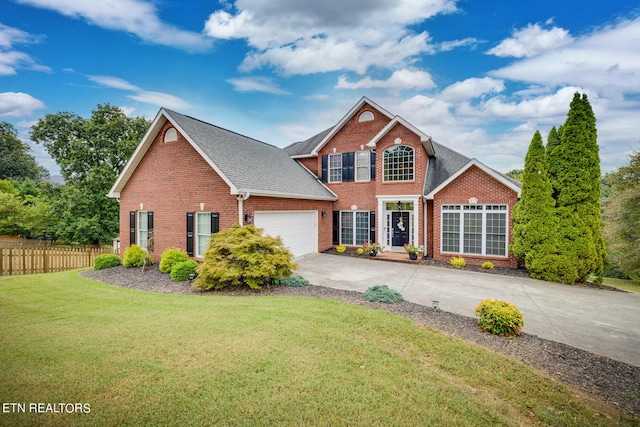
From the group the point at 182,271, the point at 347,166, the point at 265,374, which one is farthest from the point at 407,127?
the point at 265,374

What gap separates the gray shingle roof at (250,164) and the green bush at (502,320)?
326 inches

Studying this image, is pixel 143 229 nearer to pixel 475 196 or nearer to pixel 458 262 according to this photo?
pixel 458 262

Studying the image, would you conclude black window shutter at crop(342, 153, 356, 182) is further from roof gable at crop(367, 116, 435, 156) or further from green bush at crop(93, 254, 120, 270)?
green bush at crop(93, 254, 120, 270)

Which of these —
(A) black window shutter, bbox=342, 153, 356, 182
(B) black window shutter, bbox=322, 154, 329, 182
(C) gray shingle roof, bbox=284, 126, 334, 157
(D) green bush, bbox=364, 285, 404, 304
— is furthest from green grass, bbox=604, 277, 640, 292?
(C) gray shingle roof, bbox=284, 126, 334, 157

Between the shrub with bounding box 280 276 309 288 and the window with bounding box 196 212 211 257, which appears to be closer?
the shrub with bounding box 280 276 309 288

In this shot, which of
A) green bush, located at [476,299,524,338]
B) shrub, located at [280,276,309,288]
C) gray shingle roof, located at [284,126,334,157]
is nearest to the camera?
green bush, located at [476,299,524,338]

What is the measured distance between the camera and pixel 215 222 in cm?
1126

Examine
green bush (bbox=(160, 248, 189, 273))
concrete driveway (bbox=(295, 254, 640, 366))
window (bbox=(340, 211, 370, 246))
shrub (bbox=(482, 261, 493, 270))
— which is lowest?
concrete driveway (bbox=(295, 254, 640, 366))

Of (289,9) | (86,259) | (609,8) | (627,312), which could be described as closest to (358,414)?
(627,312)

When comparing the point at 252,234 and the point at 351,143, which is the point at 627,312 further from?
the point at 351,143

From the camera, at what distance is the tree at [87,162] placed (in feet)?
70.4

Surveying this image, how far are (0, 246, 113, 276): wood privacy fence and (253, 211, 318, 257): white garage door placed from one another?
33.4ft

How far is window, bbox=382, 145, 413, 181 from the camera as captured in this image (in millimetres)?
15086

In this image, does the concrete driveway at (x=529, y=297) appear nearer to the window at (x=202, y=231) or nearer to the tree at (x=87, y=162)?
the window at (x=202, y=231)
